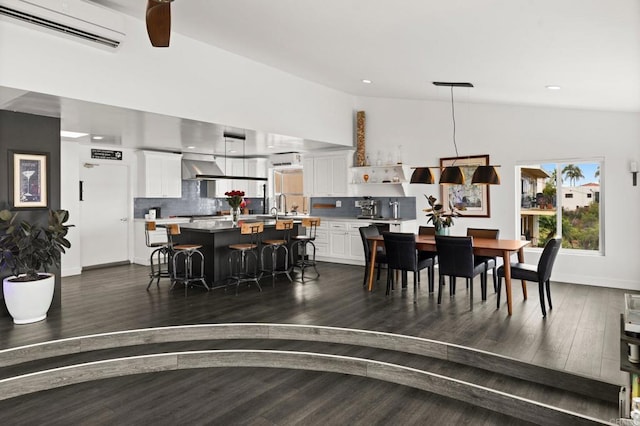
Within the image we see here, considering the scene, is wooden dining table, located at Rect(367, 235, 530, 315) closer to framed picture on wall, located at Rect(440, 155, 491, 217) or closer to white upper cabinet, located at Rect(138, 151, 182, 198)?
framed picture on wall, located at Rect(440, 155, 491, 217)

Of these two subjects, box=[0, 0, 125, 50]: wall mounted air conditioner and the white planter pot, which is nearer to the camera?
box=[0, 0, 125, 50]: wall mounted air conditioner

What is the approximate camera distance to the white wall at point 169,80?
380 cm

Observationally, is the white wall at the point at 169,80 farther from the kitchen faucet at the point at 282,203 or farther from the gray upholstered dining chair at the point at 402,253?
the kitchen faucet at the point at 282,203

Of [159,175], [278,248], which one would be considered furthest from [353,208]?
[159,175]

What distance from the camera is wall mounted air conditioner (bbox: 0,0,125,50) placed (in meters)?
3.48

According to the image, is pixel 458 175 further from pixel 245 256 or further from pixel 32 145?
pixel 32 145

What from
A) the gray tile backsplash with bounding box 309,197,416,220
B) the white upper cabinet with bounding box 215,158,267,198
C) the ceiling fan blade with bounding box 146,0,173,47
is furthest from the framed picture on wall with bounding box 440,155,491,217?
the ceiling fan blade with bounding box 146,0,173,47

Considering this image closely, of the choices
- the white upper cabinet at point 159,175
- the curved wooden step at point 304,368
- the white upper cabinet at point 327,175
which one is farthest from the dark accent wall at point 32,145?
the white upper cabinet at point 327,175

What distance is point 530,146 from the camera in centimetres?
658

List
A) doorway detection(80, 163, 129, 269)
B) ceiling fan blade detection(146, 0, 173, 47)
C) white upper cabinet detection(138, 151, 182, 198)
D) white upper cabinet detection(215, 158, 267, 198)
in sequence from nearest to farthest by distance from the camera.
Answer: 1. ceiling fan blade detection(146, 0, 173, 47)
2. doorway detection(80, 163, 129, 269)
3. white upper cabinet detection(138, 151, 182, 198)
4. white upper cabinet detection(215, 158, 267, 198)

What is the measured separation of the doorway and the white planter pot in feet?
11.7

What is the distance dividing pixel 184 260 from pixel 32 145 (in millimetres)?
2569

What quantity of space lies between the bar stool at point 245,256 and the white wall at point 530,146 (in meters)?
3.25

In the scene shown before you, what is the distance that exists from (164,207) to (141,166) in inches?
43.3
